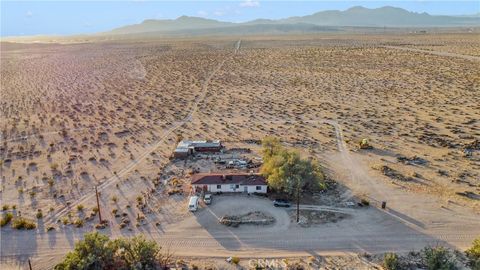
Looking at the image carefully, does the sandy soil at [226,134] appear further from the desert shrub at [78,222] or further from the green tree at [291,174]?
the green tree at [291,174]

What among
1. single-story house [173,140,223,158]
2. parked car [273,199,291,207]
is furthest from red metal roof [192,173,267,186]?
→ single-story house [173,140,223,158]

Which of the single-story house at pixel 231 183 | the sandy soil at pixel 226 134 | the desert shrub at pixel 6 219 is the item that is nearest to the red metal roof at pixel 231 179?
the single-story house at pixel 231 183

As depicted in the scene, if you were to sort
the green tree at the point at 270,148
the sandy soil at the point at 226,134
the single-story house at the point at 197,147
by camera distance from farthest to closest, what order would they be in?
1. the single-story house at the point at 197,147
2. the green tree at the point at 270,148
3. the sandy soil at the point at 226,134

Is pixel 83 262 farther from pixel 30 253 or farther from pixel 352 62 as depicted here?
pixel 352 62

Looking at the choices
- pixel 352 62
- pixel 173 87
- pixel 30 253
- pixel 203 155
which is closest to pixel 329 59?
pixel 352 62

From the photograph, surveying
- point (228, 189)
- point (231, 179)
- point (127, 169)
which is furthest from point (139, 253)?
point (127, 169)

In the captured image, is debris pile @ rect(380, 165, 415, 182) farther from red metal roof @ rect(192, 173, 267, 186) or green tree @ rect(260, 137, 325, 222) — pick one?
red metal roof @ rect(192, 173, 267, 186)
